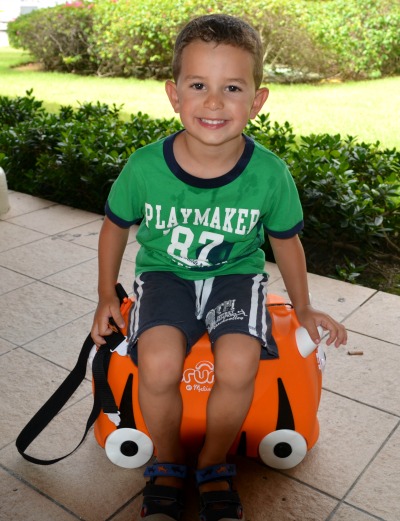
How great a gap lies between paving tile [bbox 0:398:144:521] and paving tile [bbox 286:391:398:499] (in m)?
0.51

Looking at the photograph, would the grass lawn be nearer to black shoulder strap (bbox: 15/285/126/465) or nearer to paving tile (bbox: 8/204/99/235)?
paving tile (bbox: 8/204/99/235)

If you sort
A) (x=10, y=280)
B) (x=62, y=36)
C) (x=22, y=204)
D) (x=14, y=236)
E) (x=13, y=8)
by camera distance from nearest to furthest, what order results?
(x=10, y=280) → (x=14, y=236) → (x=22, y=204) → (x=62, y=36) → (x=13, y=8)

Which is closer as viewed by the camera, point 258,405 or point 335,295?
point 258,405

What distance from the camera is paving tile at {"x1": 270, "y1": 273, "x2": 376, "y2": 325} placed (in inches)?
117

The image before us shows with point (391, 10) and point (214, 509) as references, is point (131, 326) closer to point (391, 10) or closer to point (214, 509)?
point (214, 509)

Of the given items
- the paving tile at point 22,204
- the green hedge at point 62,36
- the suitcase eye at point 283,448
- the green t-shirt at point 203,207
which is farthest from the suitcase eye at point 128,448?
the green hedge at point 62,36

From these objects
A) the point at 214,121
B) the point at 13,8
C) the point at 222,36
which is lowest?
Answer: the point at 13,8

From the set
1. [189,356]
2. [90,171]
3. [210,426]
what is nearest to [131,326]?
[189,356]

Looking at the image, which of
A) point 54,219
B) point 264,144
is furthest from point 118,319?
point 264,144

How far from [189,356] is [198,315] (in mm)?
155

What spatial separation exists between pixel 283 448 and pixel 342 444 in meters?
0.26

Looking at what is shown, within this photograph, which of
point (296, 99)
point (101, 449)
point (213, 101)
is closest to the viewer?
point (213, 101)

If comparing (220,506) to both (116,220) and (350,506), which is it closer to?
(350,506)

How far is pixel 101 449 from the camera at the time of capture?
206cm
